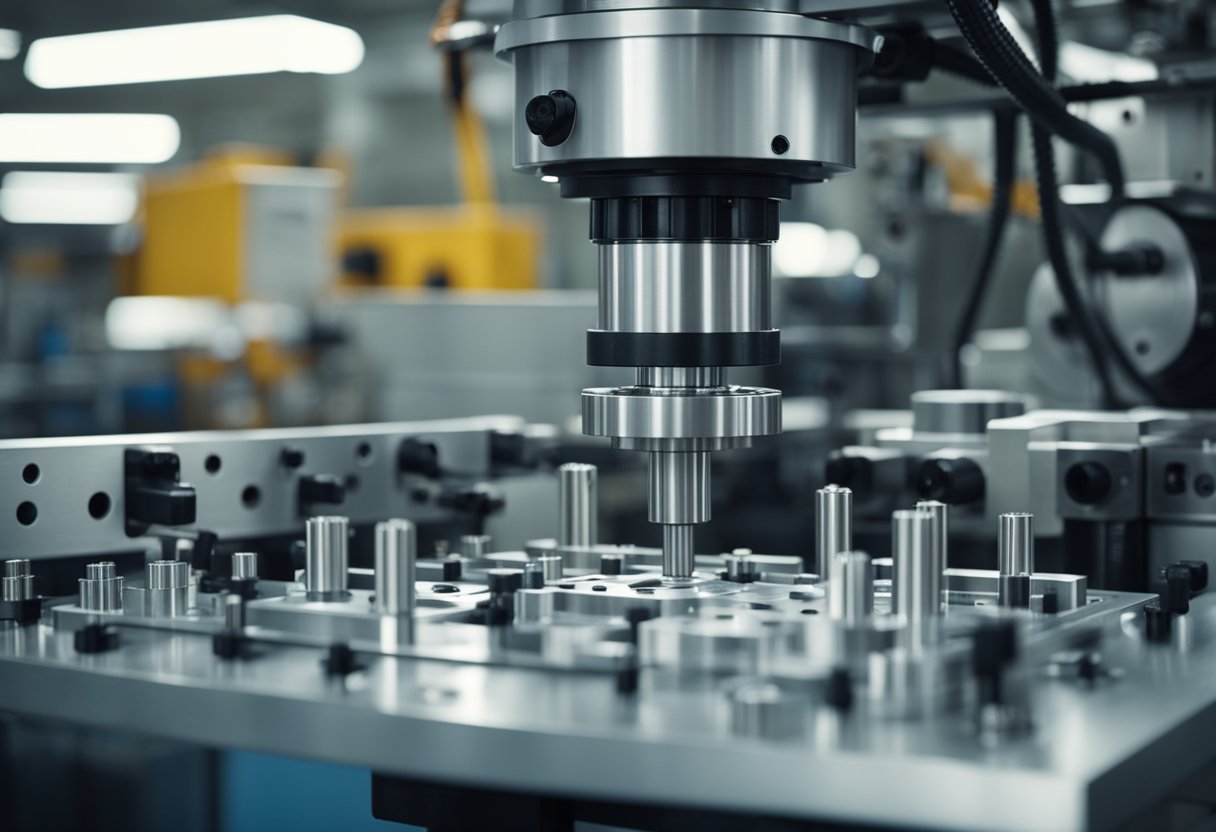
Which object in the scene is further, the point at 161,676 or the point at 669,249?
the point at 669,249

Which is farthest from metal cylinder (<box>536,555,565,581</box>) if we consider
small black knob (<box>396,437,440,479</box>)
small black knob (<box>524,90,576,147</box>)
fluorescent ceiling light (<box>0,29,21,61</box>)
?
fluorescent ceiling light (<box>0,29,21,61</box>)

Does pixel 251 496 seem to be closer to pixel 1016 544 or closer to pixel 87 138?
pixel 1016 544

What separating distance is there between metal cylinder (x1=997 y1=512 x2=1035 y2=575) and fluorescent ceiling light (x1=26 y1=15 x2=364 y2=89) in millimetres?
4502

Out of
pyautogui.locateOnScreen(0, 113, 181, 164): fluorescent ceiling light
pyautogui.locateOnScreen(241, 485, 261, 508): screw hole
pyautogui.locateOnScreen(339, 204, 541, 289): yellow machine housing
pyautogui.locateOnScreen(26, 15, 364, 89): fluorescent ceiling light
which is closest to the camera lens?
pyautogui.locateOnScreen(241, 485, 261, 508): screw hole

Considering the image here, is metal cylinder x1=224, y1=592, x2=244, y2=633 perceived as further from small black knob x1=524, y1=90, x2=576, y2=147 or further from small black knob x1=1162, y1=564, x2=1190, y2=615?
small black knob x1=1162, y1=564, x2=1190, y2=615

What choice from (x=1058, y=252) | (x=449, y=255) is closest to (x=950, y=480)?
(x=1058, y=252)

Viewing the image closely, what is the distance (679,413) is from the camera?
91 centimetres

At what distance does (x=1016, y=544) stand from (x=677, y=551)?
223mm

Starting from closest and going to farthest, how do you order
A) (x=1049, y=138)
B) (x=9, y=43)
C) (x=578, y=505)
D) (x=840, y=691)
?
(x=840, y=691)
(x=578, y=505)
(x=1049, y=138)
(x=9, y=43)

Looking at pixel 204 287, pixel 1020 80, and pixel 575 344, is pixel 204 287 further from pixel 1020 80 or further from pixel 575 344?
pixel 1020 80

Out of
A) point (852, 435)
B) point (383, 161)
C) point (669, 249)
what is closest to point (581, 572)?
point (669, 249)

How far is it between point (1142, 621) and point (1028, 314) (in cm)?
58

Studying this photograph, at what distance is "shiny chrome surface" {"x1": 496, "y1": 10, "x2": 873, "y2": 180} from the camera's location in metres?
0.87

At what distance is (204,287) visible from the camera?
4082 millimetres
